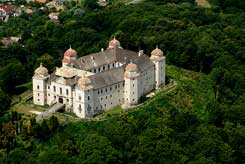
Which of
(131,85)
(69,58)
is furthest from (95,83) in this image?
(69,58)

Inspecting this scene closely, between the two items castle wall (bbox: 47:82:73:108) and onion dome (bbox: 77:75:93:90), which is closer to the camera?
onion dome (bbox: 77:75:93:90)

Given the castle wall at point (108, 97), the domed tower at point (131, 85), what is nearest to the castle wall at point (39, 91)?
the castle wall at point (108, 97)

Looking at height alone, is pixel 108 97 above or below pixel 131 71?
below

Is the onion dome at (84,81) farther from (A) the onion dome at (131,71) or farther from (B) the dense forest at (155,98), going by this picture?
(A) the onion dome at (131,71)

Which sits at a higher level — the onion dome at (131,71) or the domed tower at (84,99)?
the onion dome at (131,71)

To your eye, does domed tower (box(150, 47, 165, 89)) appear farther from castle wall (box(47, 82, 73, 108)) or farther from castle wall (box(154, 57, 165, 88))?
castle wall (box(47, 82, 73, 108))

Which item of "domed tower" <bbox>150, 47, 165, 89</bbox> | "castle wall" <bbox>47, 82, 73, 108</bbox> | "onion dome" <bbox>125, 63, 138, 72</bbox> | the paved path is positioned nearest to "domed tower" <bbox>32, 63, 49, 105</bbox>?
"castle wall" <bbox>47, 82, 73, 108</bbox>

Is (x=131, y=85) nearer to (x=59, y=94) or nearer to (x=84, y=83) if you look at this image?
(x=84, y=83)
